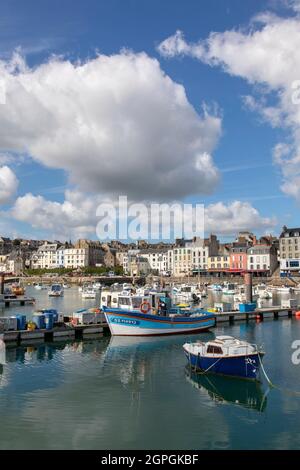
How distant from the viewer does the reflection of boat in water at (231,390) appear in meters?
20.0

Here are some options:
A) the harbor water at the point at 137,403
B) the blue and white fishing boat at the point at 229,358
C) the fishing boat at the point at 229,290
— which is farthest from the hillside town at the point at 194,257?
the blue and white fishing boat at the point at 229,358

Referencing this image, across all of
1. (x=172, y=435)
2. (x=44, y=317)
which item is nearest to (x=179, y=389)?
(x=172, y=435)

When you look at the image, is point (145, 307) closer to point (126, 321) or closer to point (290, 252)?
point (126, 321)

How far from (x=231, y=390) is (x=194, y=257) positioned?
12239cm

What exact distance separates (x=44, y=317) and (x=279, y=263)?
10535cm

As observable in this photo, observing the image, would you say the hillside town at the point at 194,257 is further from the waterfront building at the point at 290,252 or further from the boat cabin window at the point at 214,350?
the boat cabin window at the point at 214,350

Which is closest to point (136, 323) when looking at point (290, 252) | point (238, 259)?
point (290, 252)

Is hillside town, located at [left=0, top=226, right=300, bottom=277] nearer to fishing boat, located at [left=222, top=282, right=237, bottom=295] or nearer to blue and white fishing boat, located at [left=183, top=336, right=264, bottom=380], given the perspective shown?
fishing boat, located at [left=222, top=282, right=237, bottom=295]

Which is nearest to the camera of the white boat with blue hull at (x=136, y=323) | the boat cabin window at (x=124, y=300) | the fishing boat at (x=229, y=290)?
the white boat with blue hull at (x=136, y=323)

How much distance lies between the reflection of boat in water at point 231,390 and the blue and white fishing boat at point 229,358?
408mm

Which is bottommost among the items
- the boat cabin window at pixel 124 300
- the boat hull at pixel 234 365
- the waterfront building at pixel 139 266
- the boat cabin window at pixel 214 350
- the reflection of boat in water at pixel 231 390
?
the reflection of boat in water at pixel 231 390

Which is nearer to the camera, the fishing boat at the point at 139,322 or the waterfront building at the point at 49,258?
the fishing boat at the point at 139,322

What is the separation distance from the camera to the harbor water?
614 inches

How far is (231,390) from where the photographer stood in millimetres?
21828
